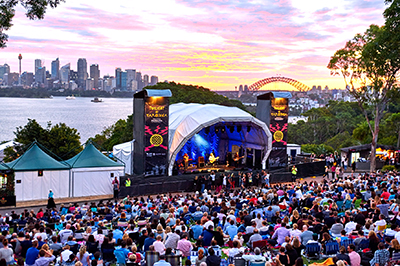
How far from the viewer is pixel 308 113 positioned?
5862 centimetres

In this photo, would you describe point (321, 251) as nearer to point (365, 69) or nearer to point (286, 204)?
point (286, 204)

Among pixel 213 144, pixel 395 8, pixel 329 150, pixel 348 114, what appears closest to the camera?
pixel 395 8

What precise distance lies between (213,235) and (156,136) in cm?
1378

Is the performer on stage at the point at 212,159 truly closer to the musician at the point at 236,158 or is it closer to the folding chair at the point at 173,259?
the musician at the point at 236,158

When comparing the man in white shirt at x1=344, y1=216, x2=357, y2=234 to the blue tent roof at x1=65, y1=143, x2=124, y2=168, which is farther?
the blue tent roof at x1=65, y1=143, x2=124, y2=168

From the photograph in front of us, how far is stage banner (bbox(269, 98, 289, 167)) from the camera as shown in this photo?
28.0 metres

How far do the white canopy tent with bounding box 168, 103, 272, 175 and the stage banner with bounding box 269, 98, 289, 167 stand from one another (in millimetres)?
782

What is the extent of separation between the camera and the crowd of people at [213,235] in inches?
342

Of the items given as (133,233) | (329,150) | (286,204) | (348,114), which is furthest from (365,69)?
(348,114)

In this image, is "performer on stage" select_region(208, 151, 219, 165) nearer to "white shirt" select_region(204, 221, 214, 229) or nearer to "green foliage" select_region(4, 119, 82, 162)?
"green foliage" select_region(4, 119, 82, 162)

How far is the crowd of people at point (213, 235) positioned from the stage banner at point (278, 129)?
12.1 metres

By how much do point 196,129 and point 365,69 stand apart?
13530 millimetres

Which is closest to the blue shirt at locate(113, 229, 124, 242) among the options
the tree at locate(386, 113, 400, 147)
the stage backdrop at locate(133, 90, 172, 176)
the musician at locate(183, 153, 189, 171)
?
the stage backdrop at locate(133, 90, 172, 176)

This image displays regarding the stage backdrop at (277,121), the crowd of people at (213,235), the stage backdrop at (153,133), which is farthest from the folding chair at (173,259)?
the stage backdrop at (277,121)
